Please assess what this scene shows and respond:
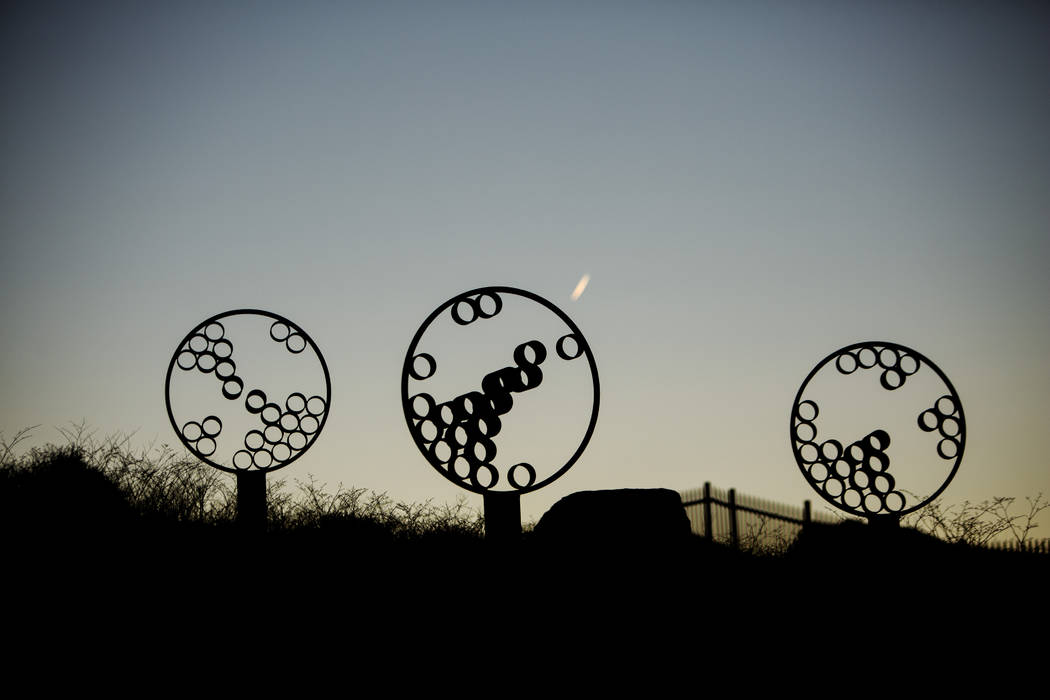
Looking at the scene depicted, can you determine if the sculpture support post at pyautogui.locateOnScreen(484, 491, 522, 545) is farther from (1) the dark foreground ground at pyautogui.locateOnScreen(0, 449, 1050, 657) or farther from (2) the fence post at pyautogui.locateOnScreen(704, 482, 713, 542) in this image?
(2) the fence post at pyautogui.locateOnScreen(704, 482, 713, 542)

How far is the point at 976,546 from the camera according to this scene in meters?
8.18

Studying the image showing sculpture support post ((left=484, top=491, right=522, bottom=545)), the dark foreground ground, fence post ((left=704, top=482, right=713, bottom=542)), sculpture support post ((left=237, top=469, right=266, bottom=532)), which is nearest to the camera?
the dark foreground ground

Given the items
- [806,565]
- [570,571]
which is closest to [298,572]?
[570,571]

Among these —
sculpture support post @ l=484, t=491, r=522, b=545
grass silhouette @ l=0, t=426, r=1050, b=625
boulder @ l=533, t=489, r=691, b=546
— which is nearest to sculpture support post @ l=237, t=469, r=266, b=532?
grass silhouette @ l=0, t=426, r=1050, b=625

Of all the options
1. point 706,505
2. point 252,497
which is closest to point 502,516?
point 252,497

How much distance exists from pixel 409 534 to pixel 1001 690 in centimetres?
522

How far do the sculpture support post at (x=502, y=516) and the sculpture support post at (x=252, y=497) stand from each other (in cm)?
254

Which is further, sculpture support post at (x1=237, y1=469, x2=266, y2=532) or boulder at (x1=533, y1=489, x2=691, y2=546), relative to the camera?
sculpture support post at (x1=237, y1=469, x2=266, y2=532)

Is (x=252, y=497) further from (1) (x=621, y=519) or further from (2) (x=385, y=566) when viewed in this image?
(1) (x=621, y=519)

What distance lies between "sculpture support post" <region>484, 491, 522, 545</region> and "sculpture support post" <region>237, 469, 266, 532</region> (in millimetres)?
2539

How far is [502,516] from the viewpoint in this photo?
22.5 ft

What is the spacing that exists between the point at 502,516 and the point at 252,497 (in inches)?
128

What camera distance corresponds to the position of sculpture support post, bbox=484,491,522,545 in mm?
6848

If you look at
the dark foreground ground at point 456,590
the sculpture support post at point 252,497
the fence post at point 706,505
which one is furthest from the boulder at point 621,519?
the fence post at point 706,505
